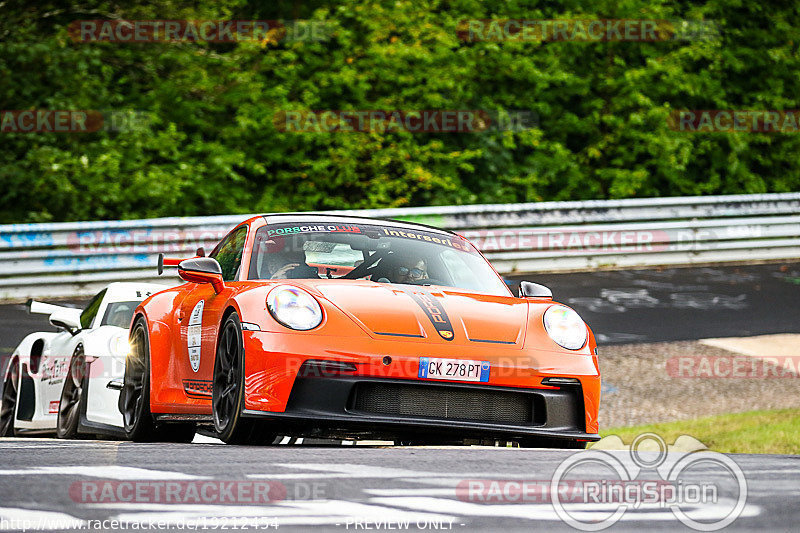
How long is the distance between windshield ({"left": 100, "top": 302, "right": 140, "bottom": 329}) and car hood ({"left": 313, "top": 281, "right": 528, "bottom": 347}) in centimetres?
358

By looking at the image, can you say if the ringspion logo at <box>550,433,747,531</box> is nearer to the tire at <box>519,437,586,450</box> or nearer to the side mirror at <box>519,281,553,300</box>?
the tire at <box>519,437,586,450</box>

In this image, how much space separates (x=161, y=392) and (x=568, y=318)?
7.99ft

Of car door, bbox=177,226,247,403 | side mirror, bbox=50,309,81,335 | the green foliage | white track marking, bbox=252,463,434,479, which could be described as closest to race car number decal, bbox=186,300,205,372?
car door, bbox=177,226,247,403

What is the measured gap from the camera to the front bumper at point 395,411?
20.8ft

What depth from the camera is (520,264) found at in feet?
55.2

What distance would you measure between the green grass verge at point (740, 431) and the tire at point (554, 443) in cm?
357

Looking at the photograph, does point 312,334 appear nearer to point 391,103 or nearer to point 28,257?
point 28,257

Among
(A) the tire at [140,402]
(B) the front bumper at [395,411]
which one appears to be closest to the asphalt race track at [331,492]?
(B) the front bumper at [395,411]

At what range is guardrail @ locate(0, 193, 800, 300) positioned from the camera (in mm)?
15281

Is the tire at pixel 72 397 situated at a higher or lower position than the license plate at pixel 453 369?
lower

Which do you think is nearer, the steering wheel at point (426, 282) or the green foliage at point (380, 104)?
the steering wheel at point (426, 282)

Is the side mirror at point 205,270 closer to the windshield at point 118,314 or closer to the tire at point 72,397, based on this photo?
the tire at point 72,397

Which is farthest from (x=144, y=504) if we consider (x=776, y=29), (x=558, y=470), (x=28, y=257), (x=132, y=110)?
(x=776, y=29)

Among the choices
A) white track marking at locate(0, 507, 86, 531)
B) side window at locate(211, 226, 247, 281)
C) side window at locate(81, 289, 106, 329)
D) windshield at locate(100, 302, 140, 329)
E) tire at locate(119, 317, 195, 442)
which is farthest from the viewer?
side window at locate(81, 289, 106, 329)
